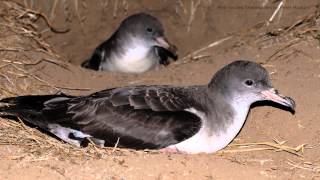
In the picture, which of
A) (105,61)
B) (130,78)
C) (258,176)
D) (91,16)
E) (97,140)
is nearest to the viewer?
(258,176)

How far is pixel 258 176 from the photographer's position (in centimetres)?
550

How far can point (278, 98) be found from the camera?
6.36 m

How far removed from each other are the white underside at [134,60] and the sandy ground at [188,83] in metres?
0.70

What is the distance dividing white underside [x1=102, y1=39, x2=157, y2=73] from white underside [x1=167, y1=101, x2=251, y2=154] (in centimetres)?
282

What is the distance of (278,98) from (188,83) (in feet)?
5.10

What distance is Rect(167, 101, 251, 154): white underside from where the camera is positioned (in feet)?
20.0

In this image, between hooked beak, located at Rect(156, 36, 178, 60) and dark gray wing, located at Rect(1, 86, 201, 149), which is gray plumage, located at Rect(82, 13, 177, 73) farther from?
dark gray wing, located at Rect(1, 86, 201, 149)

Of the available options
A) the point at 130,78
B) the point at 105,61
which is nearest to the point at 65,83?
the point at 130,78

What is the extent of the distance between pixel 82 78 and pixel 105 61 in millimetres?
1165

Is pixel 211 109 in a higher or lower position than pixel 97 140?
higher

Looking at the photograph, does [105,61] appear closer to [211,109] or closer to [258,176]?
[211,109]

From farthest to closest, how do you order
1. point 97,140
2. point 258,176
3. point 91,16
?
1. point 91,16
2. point 97,140
3. point 258,176

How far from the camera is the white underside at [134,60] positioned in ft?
29.5

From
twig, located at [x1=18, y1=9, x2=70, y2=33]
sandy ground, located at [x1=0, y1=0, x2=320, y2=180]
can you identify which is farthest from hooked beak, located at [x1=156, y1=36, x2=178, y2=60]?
twig, located at [x1=18, y1=9, x2=70, y2=33]
